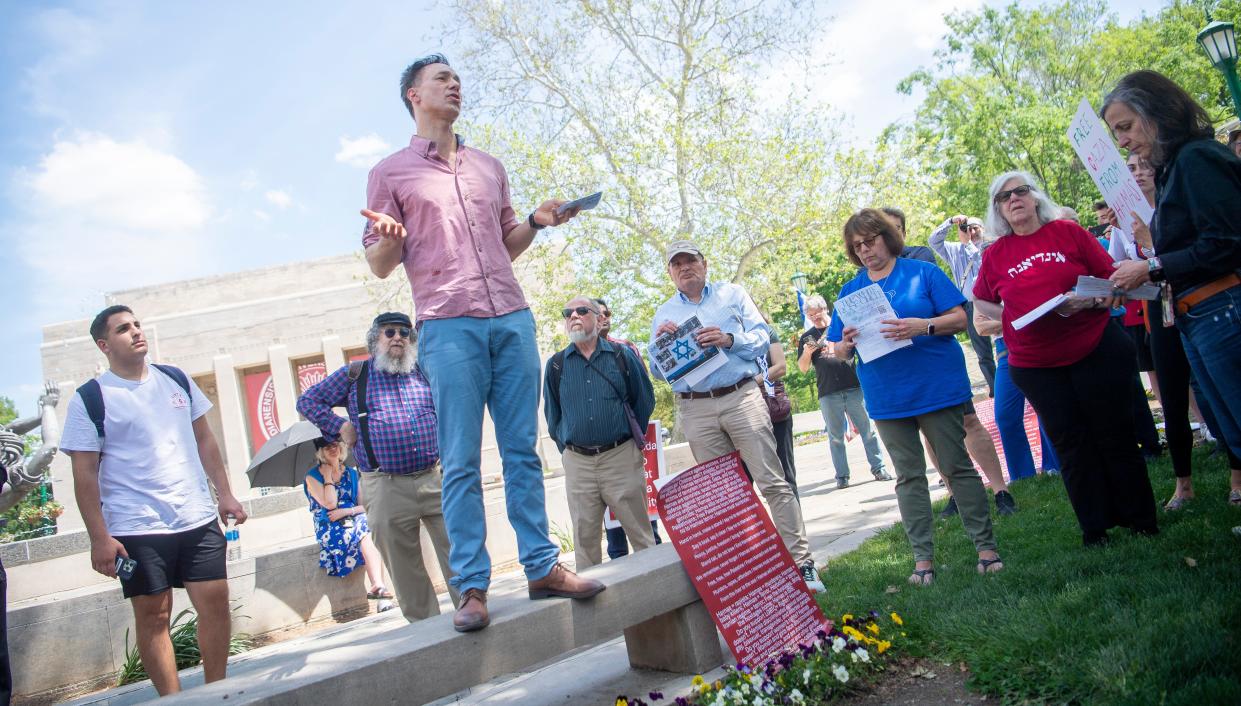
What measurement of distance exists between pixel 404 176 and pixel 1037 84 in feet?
121

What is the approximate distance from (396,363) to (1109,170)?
416 centimetres

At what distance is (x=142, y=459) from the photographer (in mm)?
4039

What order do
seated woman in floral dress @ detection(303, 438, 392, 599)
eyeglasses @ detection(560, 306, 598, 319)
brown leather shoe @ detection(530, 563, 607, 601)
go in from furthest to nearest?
seated woman in floral dress @ detection(303, 438, 392, 599)
eyeglasses @ detection(560, 306, 598, 319)
brown leather shoe @ detection(530, 563, 607, 601)

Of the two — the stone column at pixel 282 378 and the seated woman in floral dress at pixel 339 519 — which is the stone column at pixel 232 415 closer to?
the stone column at pixel 282 378

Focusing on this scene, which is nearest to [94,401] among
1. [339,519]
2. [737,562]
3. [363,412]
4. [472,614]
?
[363,412]

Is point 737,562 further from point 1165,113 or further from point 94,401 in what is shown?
point 94,401

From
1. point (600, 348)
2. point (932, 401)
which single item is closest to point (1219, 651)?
point (932, 401)

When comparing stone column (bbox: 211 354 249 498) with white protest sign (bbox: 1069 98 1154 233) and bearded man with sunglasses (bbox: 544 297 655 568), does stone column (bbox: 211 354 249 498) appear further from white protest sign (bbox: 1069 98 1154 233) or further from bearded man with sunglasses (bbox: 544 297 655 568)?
white protest sign (bbox: 1069 98 1154 233)

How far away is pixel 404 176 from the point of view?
11.1 ft

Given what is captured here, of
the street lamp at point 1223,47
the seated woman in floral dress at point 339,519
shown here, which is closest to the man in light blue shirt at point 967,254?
the seated woman in floral dress at point 339,519

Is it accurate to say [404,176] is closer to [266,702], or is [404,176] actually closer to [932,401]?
[266,702]

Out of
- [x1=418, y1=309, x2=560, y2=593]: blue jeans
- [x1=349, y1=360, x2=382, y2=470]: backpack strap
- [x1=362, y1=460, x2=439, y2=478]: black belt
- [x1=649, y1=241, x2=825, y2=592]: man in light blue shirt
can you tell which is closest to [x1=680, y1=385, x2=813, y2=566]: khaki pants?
[x1=649, y1=241, x2=825, y2=592]: man in light blue shirt

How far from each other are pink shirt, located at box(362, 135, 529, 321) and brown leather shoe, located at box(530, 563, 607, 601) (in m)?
1.18

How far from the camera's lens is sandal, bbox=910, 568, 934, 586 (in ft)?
14.1
